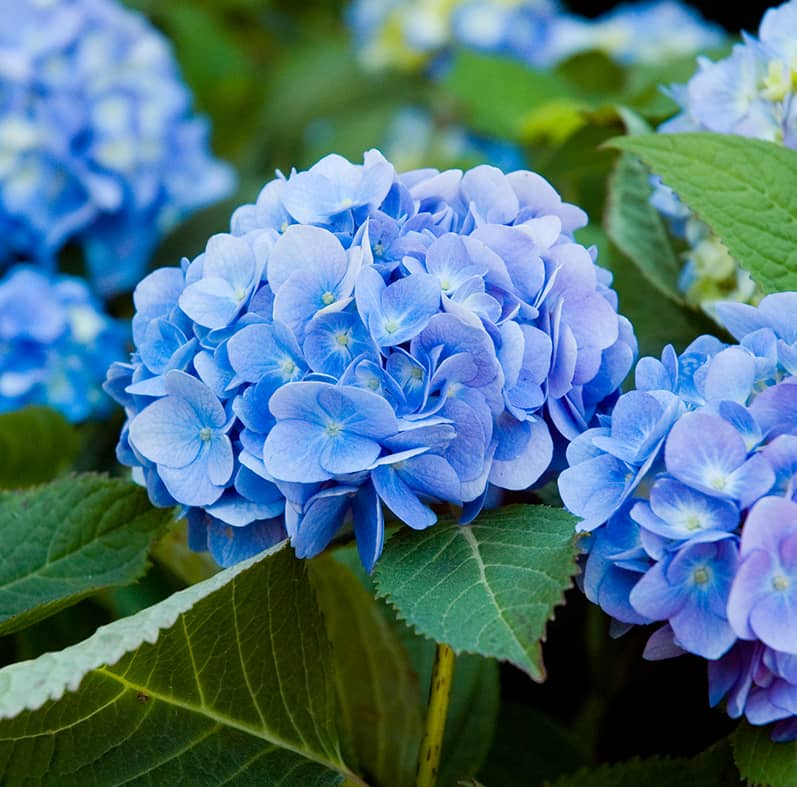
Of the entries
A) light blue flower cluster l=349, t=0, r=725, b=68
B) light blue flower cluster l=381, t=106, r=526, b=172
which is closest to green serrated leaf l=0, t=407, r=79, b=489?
light blue flower cluster l=381, t=106, r=526, b=172

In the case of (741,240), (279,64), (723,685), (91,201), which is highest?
(741,240)

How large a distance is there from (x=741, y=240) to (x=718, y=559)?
0.73 feet

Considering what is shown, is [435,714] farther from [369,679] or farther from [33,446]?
[33,446]

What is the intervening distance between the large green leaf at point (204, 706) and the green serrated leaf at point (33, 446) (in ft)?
1.25

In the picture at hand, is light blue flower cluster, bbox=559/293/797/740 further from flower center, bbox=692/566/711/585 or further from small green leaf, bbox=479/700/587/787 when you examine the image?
small green leaf, bbox=479/700/587/787

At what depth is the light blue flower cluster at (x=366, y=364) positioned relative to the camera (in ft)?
1.68

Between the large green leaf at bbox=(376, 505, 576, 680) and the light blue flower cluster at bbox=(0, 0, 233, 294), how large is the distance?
781 mm

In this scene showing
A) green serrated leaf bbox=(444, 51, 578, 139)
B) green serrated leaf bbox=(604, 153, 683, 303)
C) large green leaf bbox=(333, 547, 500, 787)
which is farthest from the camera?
green serrated leaf bbox=(444, 51, 578, 139)

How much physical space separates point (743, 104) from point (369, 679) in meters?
0.45

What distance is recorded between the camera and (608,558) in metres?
0.50

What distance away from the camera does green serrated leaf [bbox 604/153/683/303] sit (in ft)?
2.71

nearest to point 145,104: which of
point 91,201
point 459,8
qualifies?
point 91,201

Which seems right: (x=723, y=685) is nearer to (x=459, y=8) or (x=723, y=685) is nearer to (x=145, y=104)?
(x=145, y=104)

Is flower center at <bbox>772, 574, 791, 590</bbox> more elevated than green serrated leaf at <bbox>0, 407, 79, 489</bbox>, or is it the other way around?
flower center at <bbox>772, 574, 791, 590</bbox>
